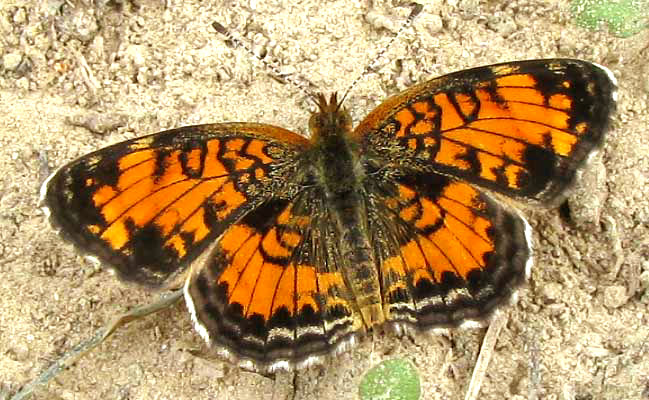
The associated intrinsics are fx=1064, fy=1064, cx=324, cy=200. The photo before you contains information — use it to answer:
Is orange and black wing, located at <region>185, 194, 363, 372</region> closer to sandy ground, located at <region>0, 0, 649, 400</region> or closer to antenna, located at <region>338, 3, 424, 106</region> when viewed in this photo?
sandy ground, located at <region>0, 0, 649, 400</region>

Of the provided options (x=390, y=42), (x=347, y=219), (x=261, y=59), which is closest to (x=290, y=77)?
(x=261, y=59)

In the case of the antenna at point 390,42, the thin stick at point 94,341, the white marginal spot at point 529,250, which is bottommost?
the thin stick at point 94,341

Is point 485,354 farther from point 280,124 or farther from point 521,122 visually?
point 280,124

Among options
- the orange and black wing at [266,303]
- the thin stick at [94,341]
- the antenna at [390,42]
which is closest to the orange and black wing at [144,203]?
the orange and black wing at [266,303]

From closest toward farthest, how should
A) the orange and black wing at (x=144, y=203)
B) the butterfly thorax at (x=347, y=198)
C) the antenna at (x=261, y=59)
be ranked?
the orange and black wing at (x=144, y=203), the butterfly thorax at (x=347, y=198), the antenna at (x=261, y=59)

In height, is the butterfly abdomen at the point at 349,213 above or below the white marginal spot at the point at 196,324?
above

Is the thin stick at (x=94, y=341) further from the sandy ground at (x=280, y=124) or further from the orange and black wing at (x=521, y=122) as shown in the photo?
the orange and black wing at (x=521, y=122)

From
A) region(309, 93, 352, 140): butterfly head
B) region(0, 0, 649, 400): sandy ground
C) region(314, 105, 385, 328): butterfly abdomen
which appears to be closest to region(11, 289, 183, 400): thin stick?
region(0, 0, 649, 400): sandy ground
